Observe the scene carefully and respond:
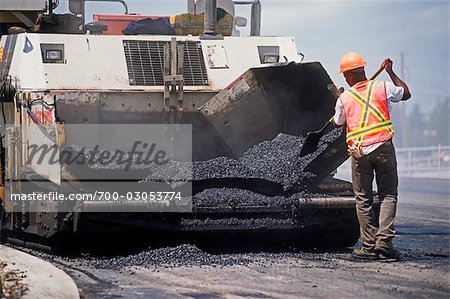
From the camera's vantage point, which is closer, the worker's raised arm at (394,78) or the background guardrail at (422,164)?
the worker's raised arm at (394,78)

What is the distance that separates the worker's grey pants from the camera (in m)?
7.15

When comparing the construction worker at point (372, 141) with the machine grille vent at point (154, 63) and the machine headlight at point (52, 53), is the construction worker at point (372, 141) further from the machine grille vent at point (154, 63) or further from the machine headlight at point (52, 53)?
the machine headlight at point (52, 53)

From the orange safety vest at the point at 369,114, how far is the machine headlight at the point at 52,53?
277cm

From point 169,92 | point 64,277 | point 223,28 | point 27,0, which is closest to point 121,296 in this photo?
point 64,277

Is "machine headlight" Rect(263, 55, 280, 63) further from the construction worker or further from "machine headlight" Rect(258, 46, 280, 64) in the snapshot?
the construction worker

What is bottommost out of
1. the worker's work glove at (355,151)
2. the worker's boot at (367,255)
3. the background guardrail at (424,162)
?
the background guardrail at (424,162)

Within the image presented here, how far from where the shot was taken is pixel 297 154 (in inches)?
310

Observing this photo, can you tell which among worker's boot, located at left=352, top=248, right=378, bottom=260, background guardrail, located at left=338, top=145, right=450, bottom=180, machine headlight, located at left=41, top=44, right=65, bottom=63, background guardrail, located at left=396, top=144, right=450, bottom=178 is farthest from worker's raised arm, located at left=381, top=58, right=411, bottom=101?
background guardrail, located at left=396, top=144, right=450, bottom=178

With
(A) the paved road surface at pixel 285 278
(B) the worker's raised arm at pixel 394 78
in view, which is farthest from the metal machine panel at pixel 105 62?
(A) the paved road surface at pixel 285 278

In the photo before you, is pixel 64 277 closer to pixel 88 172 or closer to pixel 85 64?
pixel 88 172

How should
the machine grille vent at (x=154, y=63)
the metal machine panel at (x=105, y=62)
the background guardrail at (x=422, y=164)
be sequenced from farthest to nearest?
the background guardrail at (x=422, y=164)
the machine grille vent at (x=154, y=63)
the metal machine panel at (x=105, y=62)

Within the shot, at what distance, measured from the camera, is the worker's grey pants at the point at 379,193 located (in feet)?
23.5

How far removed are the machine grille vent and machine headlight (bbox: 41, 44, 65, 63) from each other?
0.64 metres

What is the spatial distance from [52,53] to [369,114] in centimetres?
303
